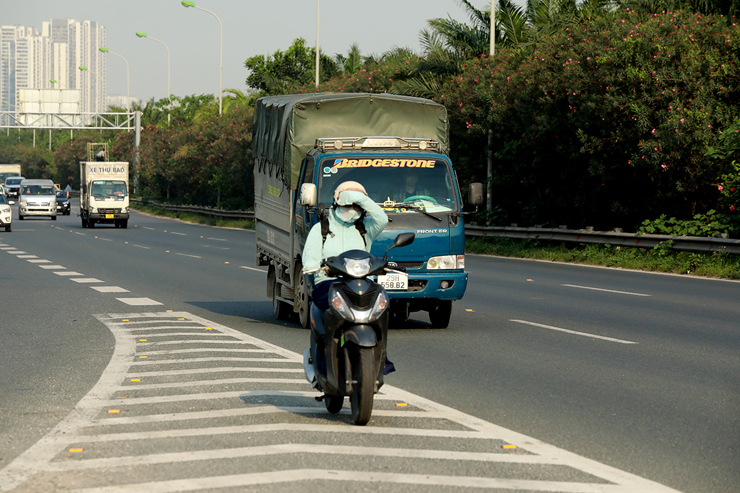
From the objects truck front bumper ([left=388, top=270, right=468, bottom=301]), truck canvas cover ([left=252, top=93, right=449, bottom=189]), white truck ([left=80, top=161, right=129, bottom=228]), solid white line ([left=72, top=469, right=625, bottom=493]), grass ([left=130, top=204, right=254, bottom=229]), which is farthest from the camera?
grass ([left=130, top=204, right=254, bottom=229])

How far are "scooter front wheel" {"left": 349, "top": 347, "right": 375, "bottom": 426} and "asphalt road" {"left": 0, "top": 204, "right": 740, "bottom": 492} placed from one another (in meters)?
0.15

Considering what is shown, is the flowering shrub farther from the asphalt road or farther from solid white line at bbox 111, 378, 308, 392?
solid white line at bbox 111, 378, 308, 392

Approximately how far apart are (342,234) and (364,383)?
124cm

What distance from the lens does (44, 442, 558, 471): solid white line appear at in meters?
5.83

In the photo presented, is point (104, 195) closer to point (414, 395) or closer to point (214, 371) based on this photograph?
point (214, 371)

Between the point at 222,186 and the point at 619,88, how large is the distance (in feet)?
116

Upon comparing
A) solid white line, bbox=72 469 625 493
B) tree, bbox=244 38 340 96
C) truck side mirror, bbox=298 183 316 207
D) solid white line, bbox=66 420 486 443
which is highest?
tree, bbox=244 38 340 96

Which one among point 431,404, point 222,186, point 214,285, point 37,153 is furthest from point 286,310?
point 37,153

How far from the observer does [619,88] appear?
82.0 ft

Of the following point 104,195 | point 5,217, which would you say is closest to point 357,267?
point 5,217

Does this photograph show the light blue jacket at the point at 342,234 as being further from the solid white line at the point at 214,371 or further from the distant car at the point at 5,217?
the distant car at the point at 5,217

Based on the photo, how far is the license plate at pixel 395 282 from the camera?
12.0m

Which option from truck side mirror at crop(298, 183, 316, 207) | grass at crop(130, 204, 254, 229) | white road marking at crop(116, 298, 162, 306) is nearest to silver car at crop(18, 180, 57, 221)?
grass at crop(130, 204, 254, 229)

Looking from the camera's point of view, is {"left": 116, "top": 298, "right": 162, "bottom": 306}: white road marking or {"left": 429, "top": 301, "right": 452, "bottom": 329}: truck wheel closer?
{"left": 429, "top": 301, "right": 452, "bottom": 329}: truck wheel
